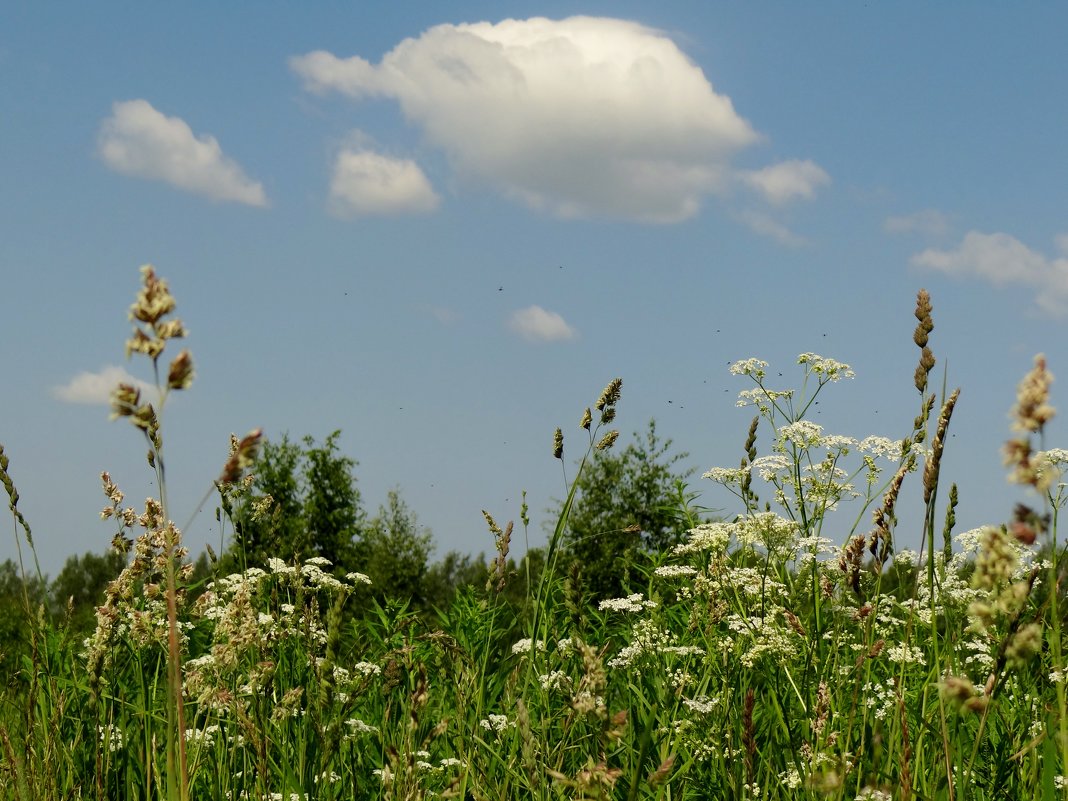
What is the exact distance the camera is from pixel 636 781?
1.86m

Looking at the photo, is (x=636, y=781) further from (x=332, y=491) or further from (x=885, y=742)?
(x=332, y=491)

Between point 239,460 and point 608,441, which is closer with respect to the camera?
point 239,460

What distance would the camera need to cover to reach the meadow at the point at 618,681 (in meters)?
2.00

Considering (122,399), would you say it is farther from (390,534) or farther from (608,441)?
(390,534)

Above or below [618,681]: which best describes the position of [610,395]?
above

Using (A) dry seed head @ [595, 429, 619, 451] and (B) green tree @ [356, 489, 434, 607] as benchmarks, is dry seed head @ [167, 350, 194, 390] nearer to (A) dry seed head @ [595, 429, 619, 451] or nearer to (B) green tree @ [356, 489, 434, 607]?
(A) dry seed head @ [595, 429, 619, 451]

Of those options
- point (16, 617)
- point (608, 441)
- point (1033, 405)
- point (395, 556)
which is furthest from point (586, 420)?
point (395, 556)

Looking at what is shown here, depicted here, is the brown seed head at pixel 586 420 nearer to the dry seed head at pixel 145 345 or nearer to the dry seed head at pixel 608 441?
the dry seed head at pixel 608 441

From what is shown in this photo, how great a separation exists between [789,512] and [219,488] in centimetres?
291

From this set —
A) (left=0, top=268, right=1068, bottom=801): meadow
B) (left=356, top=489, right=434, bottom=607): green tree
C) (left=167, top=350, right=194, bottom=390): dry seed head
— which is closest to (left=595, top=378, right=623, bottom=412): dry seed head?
(left=0, top=268, right=1068, bottom=801): meadow

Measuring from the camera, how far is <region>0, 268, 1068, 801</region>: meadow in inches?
78.7

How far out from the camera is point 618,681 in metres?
6.23

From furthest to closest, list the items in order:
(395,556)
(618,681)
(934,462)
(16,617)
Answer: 1. (395,556)
2. (16,617)
3. (618,681)
4. (934,462)

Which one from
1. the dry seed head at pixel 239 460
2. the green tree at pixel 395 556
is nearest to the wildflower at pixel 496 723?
the dry seed head at pixel 239 460
